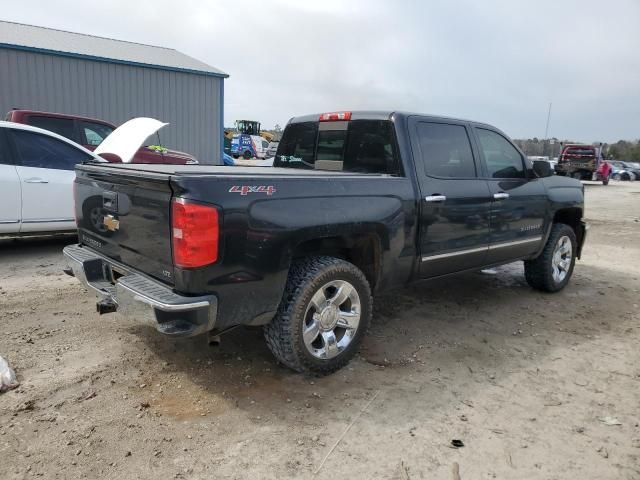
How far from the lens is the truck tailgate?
2.88 meters

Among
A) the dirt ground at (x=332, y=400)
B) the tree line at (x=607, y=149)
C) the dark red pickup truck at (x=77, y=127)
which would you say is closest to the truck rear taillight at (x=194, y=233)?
the dirt ground at (x=332, y=400)

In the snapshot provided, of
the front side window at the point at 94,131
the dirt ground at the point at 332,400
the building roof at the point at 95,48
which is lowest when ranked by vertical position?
the dirt ground at the point at 332,400

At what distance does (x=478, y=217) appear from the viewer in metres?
4.47

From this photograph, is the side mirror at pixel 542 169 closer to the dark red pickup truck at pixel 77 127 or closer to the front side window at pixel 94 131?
the dark red pickup truck at pixel 77 127

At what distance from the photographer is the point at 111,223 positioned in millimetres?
3436

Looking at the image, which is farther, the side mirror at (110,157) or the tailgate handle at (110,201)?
the side mirror at (110,157)

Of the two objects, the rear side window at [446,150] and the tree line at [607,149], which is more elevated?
the tree line at [607,149]

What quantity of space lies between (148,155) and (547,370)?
7.75 metres

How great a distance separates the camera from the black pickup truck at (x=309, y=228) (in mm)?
2791

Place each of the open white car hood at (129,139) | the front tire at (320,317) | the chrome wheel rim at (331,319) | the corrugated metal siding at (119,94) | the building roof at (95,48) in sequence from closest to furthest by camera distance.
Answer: the front tire at (320,317) → the chrome wheel rim at (331,319) → the open white car hood at (129,139) → the corrugated metal siding at (119,94) → the building roof at (95,48)

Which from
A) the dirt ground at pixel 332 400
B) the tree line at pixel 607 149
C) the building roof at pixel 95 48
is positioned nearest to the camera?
the dirt ground at pixel 332 400

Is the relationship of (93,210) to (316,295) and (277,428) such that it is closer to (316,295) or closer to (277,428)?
(316,295)

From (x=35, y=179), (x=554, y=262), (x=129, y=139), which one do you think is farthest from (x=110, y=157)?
(x=554, y=262)

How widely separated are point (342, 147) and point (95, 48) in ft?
49.8
